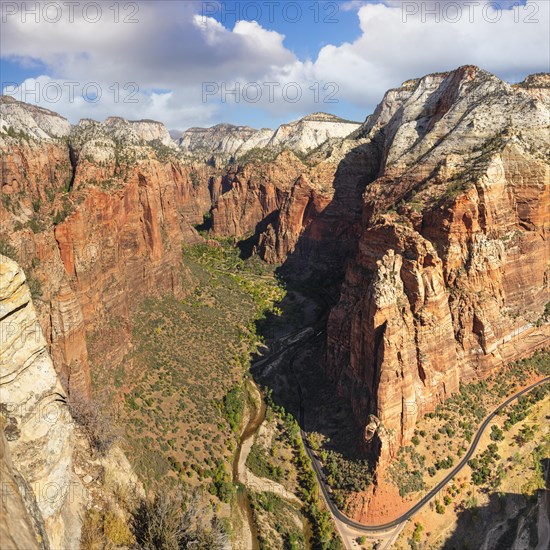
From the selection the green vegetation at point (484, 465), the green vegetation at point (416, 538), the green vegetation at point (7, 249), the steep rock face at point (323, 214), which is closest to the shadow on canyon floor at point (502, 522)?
the green vegetation at point (484, 465)

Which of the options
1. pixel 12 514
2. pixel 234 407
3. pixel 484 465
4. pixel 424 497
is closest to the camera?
pixel 12 514

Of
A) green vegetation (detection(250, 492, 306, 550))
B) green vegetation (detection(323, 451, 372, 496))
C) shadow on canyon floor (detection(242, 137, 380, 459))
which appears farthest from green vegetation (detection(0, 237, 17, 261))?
green vegetation (detection(323, 451, 372, 496))

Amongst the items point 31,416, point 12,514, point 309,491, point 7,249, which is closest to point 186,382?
point 309,491

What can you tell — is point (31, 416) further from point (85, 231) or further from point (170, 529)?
point (85, 231)

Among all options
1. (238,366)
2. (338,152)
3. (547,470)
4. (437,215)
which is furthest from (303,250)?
(547,470)

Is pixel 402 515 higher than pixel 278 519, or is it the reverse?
pixel 278 519

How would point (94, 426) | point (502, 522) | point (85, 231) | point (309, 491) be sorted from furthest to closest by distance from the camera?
point (85, 231) < point (309, 491) < point (502, 522) < point (94, 426)

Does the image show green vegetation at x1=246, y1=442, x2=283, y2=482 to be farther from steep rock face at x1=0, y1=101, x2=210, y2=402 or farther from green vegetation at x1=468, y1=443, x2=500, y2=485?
green vegetation at x1=468, y1=443, x2=500, y2=485
